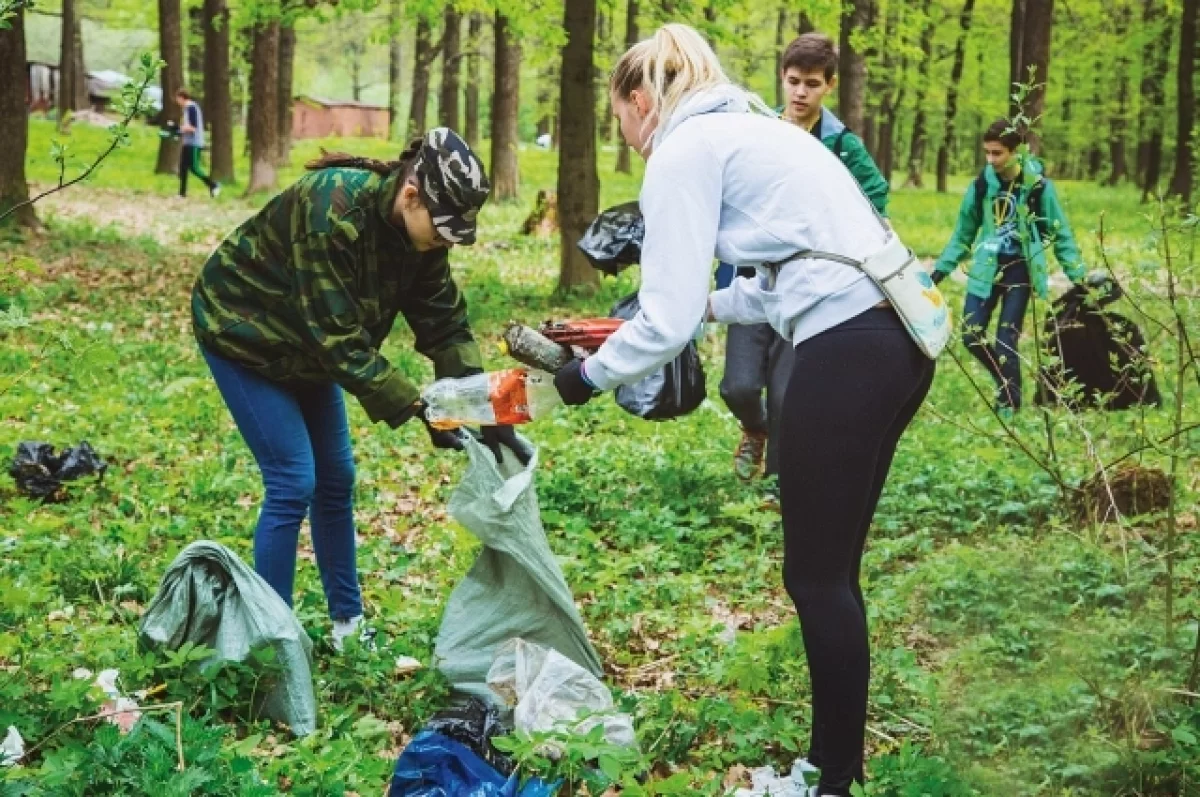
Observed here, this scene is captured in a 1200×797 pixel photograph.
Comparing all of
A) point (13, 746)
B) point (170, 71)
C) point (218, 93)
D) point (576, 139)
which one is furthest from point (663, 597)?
point (170, 71)

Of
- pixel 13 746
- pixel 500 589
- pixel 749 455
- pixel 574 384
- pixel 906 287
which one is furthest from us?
pixel 749 455

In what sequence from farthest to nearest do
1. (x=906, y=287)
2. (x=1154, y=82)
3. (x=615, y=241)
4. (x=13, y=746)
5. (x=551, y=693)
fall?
(x=1154, y=82), (x=615, y=241), (x=551, y=693), (x=13, y=746), (x=906, y=287)

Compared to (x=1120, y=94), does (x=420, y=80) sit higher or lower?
lower

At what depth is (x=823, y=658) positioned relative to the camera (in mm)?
3010

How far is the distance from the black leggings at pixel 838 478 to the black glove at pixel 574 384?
517 millimetres

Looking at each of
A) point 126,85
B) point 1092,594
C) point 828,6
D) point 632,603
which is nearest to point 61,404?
point 632,603

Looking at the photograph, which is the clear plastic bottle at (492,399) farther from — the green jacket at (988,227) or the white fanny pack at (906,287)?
the green jacket at (988,227)

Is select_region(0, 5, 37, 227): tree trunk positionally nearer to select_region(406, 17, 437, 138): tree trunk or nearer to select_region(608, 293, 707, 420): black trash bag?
select_region(608, 293, 707, 420): black trash bag

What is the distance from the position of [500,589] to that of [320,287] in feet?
3.39

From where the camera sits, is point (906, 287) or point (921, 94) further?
point (921, 94)

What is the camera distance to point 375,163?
3828mm

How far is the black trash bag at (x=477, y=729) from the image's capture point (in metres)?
3.29

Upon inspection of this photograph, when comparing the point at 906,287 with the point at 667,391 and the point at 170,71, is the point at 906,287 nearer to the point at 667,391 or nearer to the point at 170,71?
the point at 667,391

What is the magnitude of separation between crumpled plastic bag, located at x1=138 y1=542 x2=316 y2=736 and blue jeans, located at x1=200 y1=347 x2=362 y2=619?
0.27 m
